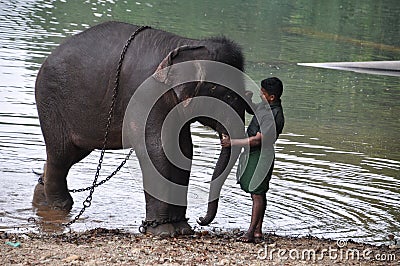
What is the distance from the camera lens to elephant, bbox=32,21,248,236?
746cm

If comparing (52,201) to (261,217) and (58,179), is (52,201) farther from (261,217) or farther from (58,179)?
(261,217)

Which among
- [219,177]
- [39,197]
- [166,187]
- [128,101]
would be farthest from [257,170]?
[39,197]

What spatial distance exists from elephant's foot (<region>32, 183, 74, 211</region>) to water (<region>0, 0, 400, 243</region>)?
105mm

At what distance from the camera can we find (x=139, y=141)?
767 centimetres

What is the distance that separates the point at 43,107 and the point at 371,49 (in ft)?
58.7

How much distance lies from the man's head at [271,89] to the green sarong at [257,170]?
0.45 metres

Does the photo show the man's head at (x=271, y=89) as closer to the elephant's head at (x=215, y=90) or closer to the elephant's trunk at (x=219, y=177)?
the elephant's head at (x=215, y=90)

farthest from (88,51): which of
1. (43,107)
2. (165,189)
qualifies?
(165,189)

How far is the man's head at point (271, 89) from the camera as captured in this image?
720 cm

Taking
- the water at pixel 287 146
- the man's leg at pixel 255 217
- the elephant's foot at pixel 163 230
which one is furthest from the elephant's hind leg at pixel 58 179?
the man's leg at pixel 255 217

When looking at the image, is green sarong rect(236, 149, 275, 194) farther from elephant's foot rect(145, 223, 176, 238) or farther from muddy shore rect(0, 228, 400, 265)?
elephant's foot rect(145, 223, 176, 238)

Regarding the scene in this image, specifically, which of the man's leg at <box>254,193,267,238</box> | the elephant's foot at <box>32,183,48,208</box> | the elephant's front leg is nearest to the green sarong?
the man's leg at <box>254,193,267,238</box>

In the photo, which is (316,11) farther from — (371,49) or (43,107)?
(43,107)

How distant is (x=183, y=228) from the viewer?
25.3 ft
